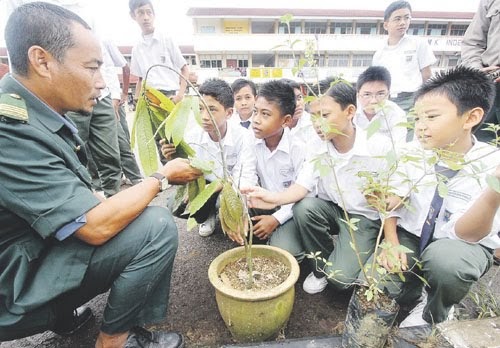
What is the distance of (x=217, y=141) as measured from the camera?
254cm

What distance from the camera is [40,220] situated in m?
1.03

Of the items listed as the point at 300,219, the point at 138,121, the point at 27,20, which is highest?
the point at 27,20

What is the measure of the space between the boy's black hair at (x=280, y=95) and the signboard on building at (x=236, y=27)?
23.5 metres

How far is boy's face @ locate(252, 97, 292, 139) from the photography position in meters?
2.16

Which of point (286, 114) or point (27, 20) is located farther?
point (286, 114)

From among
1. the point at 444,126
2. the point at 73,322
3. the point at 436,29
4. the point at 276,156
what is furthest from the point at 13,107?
the point at 436,29

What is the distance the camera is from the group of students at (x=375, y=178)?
3.98 ft

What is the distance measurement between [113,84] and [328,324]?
293 cm

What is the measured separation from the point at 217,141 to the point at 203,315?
1398 mm

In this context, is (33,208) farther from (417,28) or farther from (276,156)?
(417,28)

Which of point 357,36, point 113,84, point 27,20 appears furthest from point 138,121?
point 357,36

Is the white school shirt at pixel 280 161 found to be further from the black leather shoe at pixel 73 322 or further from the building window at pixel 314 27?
the building window at pixel 314 27

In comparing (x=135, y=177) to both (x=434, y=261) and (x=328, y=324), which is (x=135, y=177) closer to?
(x=328, y=324)

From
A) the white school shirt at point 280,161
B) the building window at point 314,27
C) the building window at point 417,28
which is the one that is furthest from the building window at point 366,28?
the white school shirt at point 280,161
